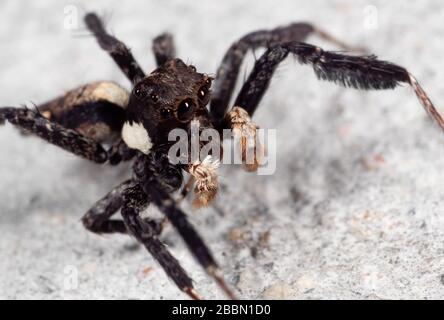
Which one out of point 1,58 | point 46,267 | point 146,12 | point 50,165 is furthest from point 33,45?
point 46,267

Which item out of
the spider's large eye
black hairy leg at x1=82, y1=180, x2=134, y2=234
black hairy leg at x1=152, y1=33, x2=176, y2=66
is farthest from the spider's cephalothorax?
black hairy leg at x1=152, y1=33, x2=176, y2=66

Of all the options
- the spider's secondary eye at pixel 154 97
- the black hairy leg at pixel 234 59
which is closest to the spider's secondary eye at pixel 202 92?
the spider's secondary eye at pixel 154 97

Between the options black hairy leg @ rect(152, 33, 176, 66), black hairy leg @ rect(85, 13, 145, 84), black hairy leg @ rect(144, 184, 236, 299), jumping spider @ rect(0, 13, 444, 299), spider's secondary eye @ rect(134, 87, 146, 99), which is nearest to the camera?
black hairy leg @ rect(144, 184, 236, 299)

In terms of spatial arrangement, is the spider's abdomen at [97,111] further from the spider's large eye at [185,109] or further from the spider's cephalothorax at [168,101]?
the spider's large eye at [185,109]

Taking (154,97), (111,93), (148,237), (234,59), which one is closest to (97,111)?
(111,93)

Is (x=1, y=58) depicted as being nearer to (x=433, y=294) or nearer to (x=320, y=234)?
(x=320, y=234)

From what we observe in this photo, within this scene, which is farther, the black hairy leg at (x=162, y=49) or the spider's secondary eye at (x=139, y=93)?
the black hairy leg at (x=162, y=49)

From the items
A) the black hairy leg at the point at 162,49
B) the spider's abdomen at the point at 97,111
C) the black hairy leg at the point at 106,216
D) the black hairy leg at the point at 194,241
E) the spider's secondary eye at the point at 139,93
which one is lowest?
the black hairy leg at the point at 194,241

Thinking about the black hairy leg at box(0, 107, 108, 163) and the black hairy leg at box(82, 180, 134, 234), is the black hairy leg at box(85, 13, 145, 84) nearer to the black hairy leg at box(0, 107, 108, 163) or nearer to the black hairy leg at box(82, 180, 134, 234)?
the black hairy leg at box(0, 107, 108, 163)
